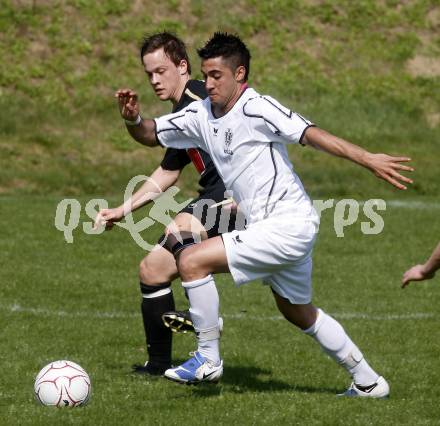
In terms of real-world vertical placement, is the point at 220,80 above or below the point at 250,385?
above

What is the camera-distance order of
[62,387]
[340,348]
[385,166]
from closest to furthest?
[385,166]
[62,387]
[340,348]

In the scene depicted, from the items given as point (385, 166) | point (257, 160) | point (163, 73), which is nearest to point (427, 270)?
point (385, 166)

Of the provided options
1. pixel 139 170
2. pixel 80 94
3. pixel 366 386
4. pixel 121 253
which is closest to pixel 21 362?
pixel 366 386

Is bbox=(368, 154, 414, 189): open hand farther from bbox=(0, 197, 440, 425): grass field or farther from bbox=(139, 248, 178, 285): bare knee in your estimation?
bbox=(139, 248, 178, 285): bare knee

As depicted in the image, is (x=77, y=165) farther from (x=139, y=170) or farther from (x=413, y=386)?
(x=413, y=386)

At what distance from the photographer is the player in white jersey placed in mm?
6535

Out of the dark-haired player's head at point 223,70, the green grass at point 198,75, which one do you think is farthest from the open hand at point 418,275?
the green grass at point 198,75

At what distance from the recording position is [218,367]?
6.61 meters

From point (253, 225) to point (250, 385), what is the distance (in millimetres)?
1314

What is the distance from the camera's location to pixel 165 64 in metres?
7.84

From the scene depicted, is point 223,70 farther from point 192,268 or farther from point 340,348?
point 340,348

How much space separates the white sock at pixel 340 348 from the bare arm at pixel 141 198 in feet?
5.25

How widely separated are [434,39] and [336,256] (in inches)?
453

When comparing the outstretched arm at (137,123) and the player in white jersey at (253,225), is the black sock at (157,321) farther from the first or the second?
the outstretched arm at (137,123)
